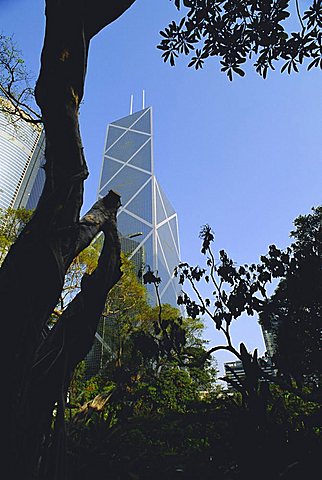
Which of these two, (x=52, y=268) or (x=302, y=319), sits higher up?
(x=302, y=319)

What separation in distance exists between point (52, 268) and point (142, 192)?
36.8 meters

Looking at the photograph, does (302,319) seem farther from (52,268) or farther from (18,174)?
(18,174)

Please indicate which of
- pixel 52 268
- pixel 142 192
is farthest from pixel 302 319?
pixel 142 192

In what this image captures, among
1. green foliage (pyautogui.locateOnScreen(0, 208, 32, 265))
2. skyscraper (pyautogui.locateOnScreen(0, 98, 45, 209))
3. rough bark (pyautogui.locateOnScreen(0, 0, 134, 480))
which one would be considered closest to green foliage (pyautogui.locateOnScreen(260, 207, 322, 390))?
rough bark (pyautogui.locateOnScreen(0, 0, 134, 480))

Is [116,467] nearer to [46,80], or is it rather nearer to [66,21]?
[46,80]

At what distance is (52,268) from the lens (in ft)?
2.80

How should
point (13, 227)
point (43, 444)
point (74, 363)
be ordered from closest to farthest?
1. point (43, 444)
2. point (74, 363)
3. point (13, 227)

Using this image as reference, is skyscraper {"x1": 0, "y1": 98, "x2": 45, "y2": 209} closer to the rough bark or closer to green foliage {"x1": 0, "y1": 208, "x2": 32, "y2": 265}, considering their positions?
green foliage {"x1": 0, "y1": 208, "x2": 32, "y2": 265}

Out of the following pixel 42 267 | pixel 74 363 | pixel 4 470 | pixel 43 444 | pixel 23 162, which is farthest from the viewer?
pixel 23 162

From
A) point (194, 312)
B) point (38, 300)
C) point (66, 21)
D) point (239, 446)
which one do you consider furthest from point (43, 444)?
point (194, 312)

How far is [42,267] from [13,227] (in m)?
8.27

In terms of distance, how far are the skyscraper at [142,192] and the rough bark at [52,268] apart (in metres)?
27.5

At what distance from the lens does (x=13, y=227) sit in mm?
8188

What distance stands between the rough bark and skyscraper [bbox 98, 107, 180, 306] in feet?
90.4
